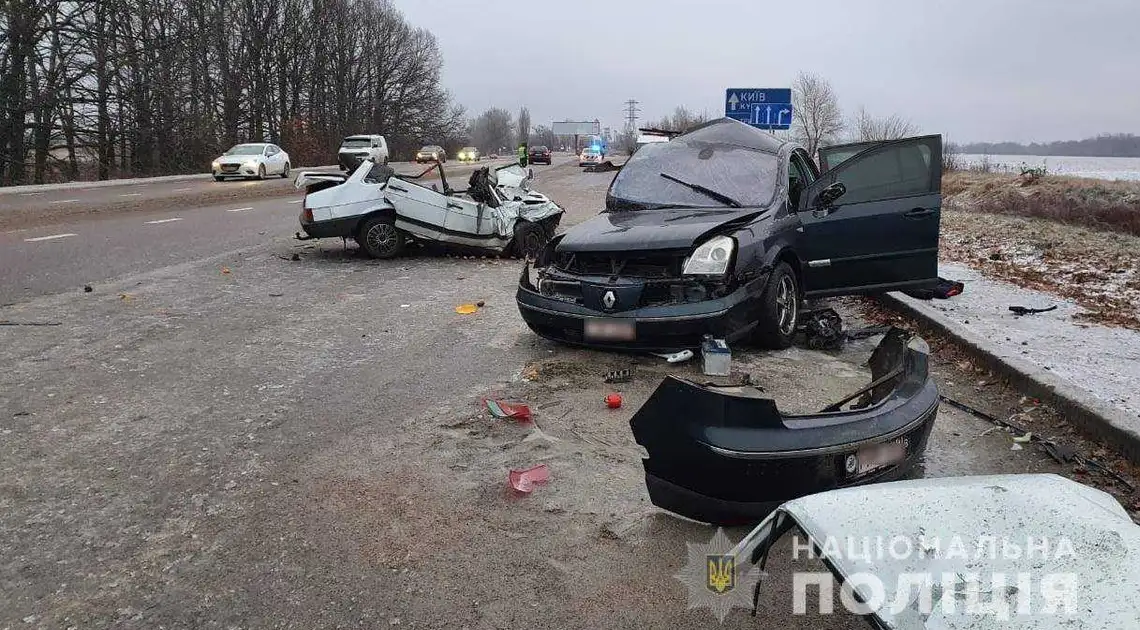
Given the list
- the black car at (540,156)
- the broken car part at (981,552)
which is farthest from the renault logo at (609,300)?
the black car at (540,156)

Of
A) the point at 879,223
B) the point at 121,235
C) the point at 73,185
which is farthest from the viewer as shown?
the point at 73,185

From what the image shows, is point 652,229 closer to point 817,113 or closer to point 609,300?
point 609,300

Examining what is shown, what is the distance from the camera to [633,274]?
18.7 ft

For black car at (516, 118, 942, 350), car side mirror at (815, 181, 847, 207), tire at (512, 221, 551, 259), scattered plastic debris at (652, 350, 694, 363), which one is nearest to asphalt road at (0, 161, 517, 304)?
tire at (512, 221, 551, 259)

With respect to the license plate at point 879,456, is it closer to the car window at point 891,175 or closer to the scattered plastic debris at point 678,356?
the scattered plastic debris at point 678,356

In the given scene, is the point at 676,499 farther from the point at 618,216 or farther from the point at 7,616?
the point at 618,216

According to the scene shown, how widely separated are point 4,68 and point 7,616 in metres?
33.3

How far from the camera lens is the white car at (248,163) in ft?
99.1

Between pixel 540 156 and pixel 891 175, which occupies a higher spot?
pixel 540 156

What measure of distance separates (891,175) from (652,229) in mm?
2302

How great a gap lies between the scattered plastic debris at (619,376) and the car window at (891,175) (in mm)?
2602


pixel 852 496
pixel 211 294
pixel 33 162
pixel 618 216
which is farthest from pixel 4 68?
pixel 852 496

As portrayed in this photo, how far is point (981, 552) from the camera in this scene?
1.65 metres

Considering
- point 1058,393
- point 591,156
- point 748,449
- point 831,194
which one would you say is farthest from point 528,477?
point 591,156
